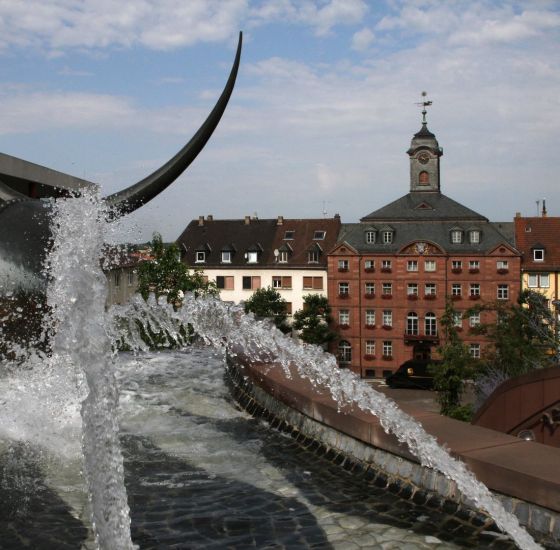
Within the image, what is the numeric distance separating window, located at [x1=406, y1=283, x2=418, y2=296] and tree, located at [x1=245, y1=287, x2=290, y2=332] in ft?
31.0

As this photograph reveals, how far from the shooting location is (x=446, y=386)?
2261 centimetres

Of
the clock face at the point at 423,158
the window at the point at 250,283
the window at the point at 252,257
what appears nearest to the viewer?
the window at the point at 252,257

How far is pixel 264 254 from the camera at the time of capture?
60094 mm

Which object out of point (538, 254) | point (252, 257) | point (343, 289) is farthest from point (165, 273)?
point (538, 254)

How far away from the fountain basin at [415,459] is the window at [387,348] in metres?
47.1

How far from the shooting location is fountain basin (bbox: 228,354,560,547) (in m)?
4.14

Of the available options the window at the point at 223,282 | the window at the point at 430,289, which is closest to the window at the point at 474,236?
the window at the point at 430,289

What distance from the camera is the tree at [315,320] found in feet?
176

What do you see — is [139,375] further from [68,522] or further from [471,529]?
[471,529]

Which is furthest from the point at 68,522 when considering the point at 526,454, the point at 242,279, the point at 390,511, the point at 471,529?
the point at 242,279

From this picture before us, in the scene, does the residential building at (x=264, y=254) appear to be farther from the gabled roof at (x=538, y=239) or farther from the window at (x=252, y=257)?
the gabled roof at (x=538, y=239)

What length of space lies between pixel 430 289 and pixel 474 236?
527cm

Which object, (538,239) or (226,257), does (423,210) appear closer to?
(538,239)

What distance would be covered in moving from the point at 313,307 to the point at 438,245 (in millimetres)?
10338
